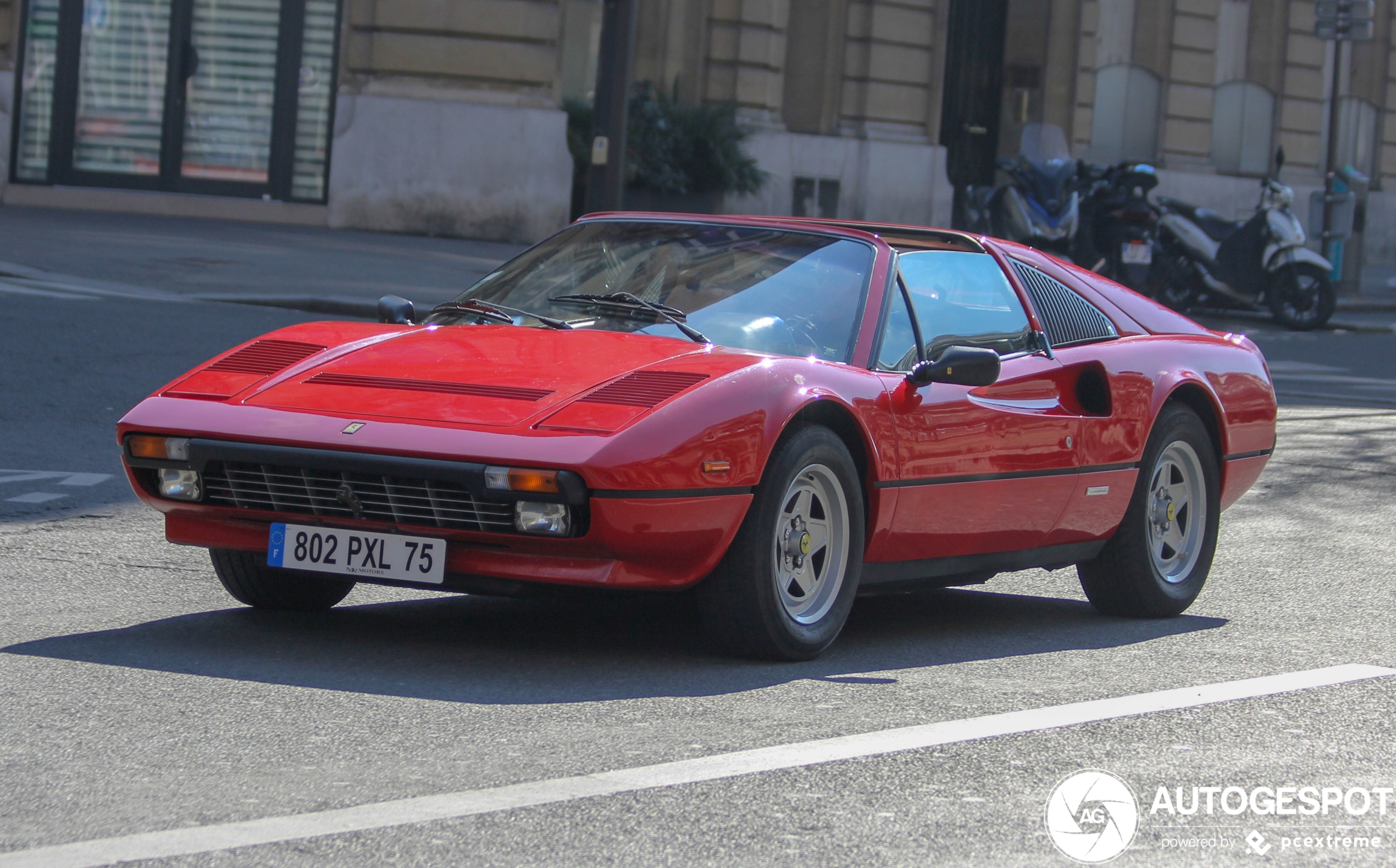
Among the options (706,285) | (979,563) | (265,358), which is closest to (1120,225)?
(979,563)

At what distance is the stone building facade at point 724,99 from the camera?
21312mm

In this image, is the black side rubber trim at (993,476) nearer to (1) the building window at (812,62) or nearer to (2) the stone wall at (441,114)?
(2) the stone wall at (441,114)

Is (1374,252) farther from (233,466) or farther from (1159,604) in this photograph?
(233,466)

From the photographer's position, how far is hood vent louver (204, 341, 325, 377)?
4957 mm

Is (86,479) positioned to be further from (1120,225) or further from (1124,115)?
(1124,115)

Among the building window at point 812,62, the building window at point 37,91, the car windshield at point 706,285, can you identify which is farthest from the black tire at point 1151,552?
the building window at point 812,62

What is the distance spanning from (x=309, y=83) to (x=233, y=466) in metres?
17.8

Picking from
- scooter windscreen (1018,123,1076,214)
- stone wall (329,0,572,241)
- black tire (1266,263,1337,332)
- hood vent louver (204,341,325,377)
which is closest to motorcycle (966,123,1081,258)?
scooter windscreen (1018,123,1076,214)

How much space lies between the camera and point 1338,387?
15148 mm

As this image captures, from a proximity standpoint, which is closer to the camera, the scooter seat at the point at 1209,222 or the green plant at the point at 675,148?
the scooter seat at the point at 1209,222

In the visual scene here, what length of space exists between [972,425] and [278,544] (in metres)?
1.98

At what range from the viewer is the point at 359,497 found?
4500mm

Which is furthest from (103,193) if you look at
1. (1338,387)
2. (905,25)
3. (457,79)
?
(1338,387)

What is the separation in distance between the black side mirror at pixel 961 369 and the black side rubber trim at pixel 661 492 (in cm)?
83
